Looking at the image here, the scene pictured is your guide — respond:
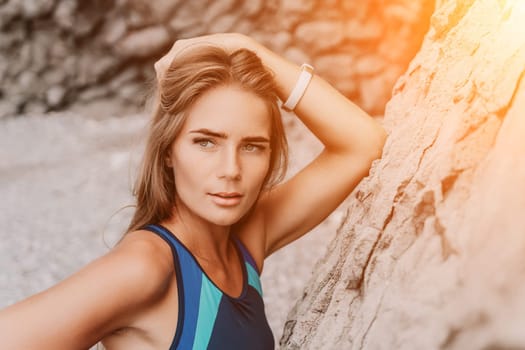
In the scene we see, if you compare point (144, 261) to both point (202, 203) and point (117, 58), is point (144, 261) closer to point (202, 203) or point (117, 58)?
point (202, 203)

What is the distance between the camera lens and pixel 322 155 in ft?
4.16

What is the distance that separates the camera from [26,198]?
3387 millimetres

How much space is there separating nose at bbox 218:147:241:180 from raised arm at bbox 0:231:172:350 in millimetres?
142

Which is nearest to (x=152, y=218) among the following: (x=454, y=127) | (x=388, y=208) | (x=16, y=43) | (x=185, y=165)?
(x=185, y=165)

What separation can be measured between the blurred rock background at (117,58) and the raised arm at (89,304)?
2.62 metres

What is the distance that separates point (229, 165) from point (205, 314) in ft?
0.64

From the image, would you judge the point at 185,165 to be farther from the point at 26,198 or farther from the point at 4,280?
the point at 26,198

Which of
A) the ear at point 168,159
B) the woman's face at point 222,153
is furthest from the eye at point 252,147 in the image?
the ear at point 168,159

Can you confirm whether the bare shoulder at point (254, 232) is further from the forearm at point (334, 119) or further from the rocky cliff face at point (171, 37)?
the rocky cliff face at point (171, 37)

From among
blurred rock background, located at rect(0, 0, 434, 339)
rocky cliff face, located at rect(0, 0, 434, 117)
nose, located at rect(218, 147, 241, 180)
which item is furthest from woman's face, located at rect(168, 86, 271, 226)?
rocky cliff face, located at rect(0, 0, 434, 117)

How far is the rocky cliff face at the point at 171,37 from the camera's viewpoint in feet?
12.1

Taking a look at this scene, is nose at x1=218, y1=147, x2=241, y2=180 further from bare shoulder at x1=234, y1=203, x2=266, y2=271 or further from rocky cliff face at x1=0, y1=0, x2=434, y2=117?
rocky cliff face at x1=0, y1=0, x2=434, y2=117

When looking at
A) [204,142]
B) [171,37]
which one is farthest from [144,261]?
[171,37]

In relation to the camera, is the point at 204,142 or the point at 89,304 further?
the point at 204,142
